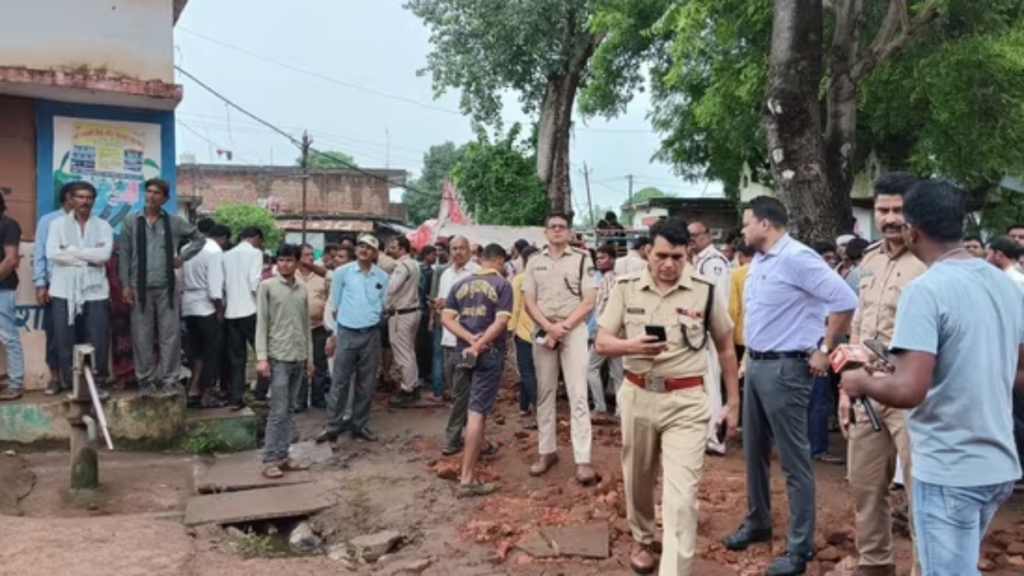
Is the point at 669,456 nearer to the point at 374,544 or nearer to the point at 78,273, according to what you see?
the point at 374,544

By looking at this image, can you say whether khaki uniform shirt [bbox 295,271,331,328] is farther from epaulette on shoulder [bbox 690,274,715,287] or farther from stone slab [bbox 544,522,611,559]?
epaulette on shoulder [bbox 690,274,715,287]

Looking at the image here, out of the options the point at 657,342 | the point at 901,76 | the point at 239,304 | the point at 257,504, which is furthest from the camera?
the point at 901,76

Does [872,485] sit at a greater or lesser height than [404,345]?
lesser

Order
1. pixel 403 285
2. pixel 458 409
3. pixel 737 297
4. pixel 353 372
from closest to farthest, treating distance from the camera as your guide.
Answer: pixel 737 297, pixel 458 409, pixel 353 372, pixel 403 285

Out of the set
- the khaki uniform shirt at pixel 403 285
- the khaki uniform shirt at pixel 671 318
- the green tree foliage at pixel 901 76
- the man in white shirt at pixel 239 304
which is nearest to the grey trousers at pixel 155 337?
the man in white shirt at pixel 239 304

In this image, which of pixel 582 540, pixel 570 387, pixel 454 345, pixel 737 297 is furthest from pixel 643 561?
pixel 454 345

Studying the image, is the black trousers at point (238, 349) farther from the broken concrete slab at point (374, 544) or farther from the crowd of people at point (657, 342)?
the broken concrete slab at point (374, 544)

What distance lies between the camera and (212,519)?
5680 mm

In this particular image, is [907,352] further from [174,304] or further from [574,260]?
[174,304]

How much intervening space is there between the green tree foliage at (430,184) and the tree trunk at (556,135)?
25256mm

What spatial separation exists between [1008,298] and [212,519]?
5000 mm

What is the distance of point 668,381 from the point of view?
4203 millimetres

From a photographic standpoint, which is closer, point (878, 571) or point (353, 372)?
point (878, 571)

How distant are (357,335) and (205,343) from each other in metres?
1.64
